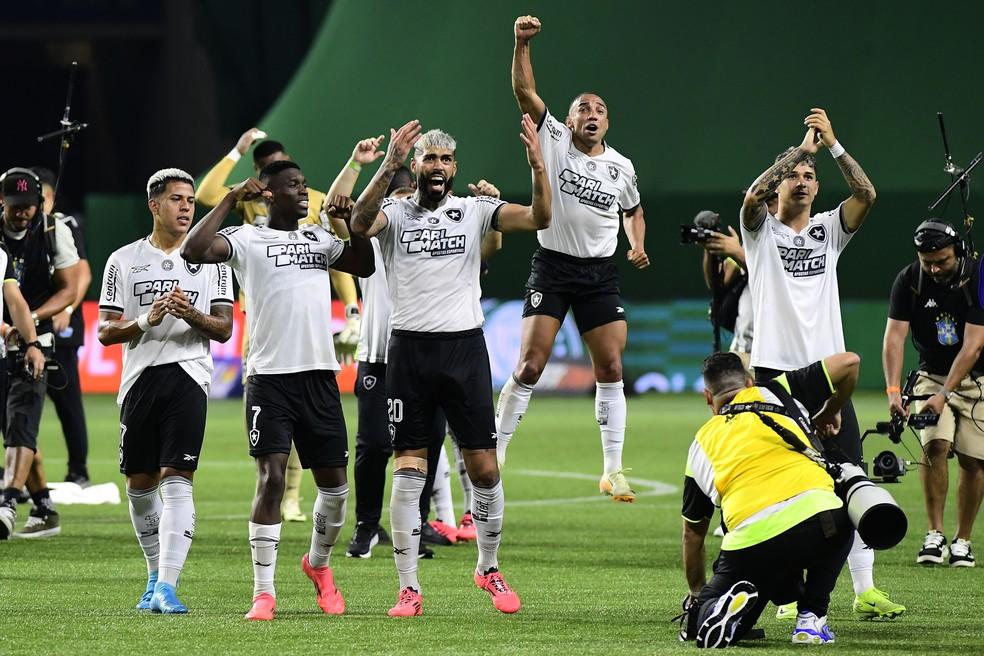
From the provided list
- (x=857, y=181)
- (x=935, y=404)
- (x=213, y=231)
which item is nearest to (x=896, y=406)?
(x=935, y=404)

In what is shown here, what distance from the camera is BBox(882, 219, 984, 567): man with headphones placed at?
10.5 metres

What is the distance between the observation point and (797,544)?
7.45m

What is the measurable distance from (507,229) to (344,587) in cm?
245

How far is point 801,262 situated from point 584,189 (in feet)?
5.96

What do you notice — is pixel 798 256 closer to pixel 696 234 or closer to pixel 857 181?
pixel 857 181

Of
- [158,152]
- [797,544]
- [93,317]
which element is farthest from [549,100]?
[797,544]

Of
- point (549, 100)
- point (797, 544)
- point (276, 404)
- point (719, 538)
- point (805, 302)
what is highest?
point (549, 100)

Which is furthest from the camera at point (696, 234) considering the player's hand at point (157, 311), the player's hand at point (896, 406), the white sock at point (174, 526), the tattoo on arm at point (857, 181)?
the white sock at point (174, 526)

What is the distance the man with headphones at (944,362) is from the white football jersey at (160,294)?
14.7ft

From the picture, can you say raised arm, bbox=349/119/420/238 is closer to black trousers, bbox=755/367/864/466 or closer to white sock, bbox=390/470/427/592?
white sock, bbox=390/470/427/592

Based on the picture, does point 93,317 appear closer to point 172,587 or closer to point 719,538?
point 719,538

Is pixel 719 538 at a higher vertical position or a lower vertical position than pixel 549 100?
lower

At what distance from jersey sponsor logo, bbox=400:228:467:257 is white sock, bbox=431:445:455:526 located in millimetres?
3372

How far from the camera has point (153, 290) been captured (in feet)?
28.2
